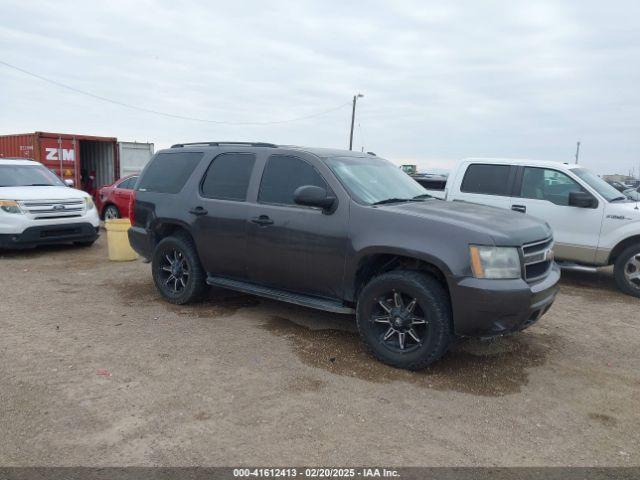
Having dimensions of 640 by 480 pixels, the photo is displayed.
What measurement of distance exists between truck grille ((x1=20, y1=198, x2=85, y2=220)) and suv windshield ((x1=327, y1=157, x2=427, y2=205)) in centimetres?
643

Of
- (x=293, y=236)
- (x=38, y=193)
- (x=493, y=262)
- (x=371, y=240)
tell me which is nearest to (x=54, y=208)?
(x=38, y=193)

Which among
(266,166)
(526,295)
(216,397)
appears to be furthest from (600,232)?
(216,397)

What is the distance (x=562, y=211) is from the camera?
7.65m

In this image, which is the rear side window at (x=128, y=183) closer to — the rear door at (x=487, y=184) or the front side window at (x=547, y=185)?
the rear door at (x=487, y=184)

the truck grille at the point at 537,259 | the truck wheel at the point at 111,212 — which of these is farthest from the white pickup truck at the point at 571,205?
the truck wheel at the point at 111,212

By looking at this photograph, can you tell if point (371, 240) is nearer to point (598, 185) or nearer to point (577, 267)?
point (577, 267)

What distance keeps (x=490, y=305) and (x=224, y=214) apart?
2887 mm

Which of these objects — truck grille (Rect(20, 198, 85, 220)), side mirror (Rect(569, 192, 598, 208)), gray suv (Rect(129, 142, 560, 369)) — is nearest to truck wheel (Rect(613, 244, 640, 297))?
side mirror (Rect(569, 192, 598, 208))

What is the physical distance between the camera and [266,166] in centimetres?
538

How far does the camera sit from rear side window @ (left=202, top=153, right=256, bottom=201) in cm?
550

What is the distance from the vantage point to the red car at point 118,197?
13172 mm

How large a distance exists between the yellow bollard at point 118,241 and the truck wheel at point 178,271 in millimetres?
2824

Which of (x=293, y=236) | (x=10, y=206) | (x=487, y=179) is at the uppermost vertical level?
(x=487, y=179)

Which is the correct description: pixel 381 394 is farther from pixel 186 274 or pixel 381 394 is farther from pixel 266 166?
pixel 186 274
